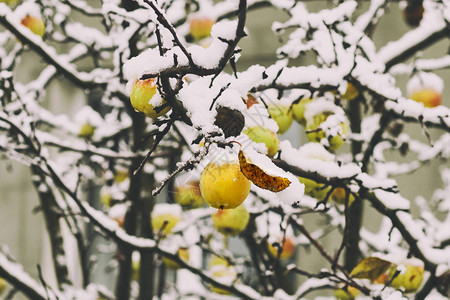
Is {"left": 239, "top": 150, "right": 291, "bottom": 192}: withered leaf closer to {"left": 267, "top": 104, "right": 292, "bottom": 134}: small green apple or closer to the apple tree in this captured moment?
the apple tree

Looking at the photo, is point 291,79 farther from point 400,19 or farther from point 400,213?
point 400,19

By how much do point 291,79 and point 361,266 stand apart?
1.80 feet

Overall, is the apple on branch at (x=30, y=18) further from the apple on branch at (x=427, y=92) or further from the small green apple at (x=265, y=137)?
the apple on branch at (x=427, y=92)

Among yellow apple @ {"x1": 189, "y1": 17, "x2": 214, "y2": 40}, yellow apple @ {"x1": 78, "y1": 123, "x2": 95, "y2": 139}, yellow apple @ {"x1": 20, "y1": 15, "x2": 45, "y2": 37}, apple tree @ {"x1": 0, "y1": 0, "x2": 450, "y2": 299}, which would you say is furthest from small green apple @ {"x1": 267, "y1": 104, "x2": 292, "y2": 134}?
yellow apple @ {"x1": 78, "y1": 123, "x2": 95, "y2": 139}

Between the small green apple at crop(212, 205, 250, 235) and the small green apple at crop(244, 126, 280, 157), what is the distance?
26.9 inches

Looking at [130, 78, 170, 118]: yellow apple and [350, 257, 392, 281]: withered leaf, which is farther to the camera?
[350, 257, 392, 281]: withered leaf

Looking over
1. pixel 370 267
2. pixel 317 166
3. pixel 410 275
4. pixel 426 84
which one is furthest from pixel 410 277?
pixel 426 84

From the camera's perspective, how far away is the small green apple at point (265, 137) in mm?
960

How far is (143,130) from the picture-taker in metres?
1.81

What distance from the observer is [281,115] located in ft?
4.25

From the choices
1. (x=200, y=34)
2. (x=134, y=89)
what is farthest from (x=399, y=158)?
(x=134, y=89)

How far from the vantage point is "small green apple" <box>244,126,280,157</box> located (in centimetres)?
96

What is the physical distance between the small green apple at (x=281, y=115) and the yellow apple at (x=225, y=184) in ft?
1.69

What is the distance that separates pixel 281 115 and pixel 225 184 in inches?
22.9
